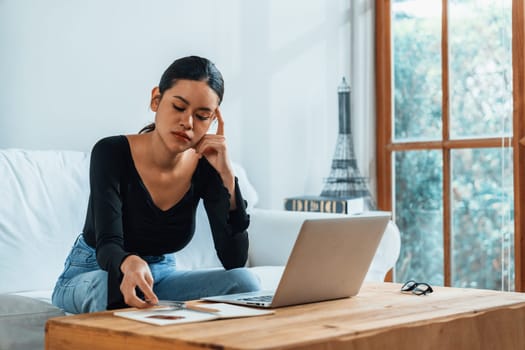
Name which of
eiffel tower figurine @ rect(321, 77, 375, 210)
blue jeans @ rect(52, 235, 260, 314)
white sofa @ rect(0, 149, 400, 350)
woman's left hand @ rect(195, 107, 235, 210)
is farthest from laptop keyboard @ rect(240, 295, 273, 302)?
eiffel tower figurine @ rect(321, 77, 375, 210)

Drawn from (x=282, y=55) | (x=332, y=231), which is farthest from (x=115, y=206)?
(x=282, y=55)

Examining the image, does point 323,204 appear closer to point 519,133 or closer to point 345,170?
point 345,170

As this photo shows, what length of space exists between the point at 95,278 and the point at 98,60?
1432mm

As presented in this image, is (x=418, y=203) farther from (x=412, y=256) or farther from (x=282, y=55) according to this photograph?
(x=282, y=55)

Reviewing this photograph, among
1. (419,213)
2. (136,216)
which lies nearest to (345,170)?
(419,213)

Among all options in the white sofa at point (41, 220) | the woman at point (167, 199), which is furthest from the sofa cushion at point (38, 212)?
the woman at point (167, 199)

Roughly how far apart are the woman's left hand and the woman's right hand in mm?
484

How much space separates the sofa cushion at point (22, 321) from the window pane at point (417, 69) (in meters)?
2.52

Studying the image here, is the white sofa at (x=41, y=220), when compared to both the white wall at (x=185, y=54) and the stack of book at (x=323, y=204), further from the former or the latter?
Result: the stack of book at (x=323, y=204)

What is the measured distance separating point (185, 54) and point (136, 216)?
→ 154 centimetres

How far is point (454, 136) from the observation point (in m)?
3.80

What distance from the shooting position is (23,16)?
2.80 meters

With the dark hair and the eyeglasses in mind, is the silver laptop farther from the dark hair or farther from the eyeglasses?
the dark hair

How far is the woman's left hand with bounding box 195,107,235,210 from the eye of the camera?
197 centimetres
